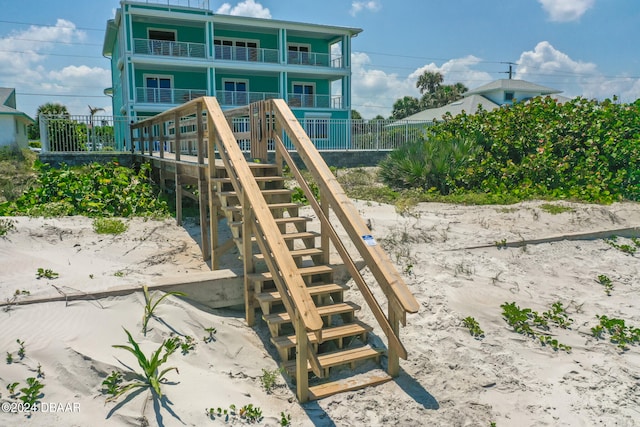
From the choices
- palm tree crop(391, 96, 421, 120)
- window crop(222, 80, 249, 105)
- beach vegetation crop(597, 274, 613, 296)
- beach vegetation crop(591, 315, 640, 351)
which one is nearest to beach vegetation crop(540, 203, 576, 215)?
beach vegetation crop(597, 274, 613, 296)

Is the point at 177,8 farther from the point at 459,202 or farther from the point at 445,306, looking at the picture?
the point at 445,306

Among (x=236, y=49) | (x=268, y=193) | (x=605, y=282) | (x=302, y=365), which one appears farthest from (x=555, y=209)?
(x=236, y=49)

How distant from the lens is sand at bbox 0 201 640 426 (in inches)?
147

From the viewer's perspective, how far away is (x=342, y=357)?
4305mm

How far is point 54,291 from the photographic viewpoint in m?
4.61

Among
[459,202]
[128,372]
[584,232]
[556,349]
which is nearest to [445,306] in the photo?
[556,349]

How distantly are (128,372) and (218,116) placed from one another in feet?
10.5

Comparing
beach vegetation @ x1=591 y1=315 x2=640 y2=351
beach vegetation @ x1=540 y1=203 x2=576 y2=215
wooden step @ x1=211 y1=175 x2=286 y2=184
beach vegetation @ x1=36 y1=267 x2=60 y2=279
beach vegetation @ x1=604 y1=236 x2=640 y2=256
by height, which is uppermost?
wooden step @ x1=211 y1=175 x2=286 y2=184

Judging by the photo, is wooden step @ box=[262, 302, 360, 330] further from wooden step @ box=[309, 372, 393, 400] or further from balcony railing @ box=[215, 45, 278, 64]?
balcony railing @ box=[215, 45, 278, 64]

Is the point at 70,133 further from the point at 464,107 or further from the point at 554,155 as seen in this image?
the point at 464,107

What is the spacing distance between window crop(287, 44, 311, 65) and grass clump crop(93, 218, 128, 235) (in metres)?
21.8

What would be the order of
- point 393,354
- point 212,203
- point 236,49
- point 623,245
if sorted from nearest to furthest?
point 393,354
point 212,203
point 623,245
point 236,49

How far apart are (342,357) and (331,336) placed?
0.22m

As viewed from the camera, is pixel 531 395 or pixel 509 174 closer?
pixel 531 395
